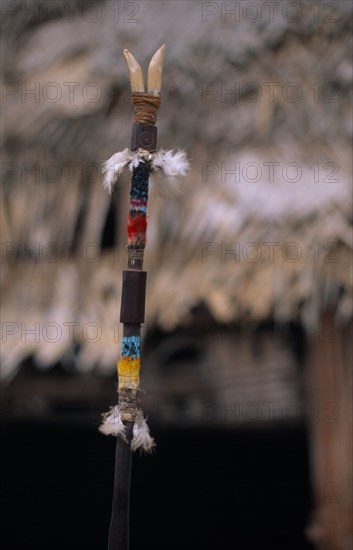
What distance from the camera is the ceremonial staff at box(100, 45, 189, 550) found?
139 centimetres

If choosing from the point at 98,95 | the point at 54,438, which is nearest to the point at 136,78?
the point at 98,95

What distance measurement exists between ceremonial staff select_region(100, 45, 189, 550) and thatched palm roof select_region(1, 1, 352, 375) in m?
1.41

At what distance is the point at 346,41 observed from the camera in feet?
10.1

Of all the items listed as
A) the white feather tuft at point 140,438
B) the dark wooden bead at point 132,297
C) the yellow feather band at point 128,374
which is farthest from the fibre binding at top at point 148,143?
the white feather tuft at point 140,438

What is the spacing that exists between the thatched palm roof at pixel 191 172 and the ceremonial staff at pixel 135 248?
1415 millimetres

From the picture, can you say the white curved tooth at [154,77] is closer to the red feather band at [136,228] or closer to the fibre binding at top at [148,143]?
the fibre binding at top at [148,143]

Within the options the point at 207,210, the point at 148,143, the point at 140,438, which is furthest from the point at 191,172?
the point at 140,438

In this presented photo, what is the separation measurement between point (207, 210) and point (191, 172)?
0.17 m

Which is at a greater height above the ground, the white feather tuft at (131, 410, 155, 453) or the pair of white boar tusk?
the pair of white boar tusk

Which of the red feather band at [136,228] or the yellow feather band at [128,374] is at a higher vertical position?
the red feather band at [136,228]

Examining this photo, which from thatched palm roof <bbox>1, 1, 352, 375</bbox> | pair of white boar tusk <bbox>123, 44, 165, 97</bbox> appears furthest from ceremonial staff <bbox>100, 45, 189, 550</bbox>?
thatched palm roof <bbox>1, 1, 352, 375</bbox>

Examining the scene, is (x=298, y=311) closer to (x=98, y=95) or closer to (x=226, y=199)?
(x=226, y=199)

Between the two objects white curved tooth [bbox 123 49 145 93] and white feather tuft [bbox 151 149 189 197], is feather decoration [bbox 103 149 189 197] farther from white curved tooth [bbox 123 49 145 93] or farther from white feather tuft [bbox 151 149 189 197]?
white curved tooth [bbox 123 49 145 93]

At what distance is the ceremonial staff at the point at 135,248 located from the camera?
1.39 m
